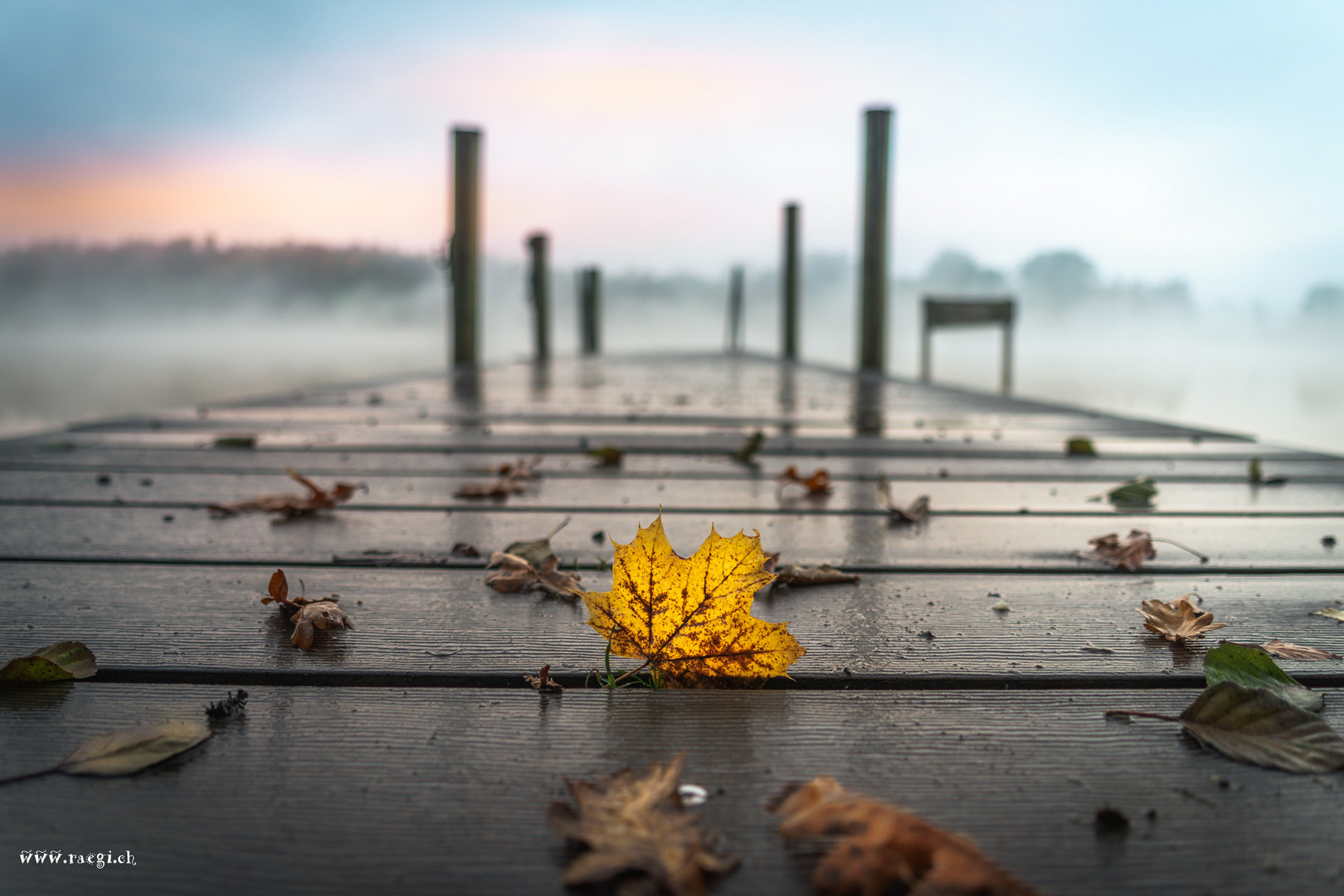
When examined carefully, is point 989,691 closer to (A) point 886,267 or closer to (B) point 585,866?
(B) point 585,866

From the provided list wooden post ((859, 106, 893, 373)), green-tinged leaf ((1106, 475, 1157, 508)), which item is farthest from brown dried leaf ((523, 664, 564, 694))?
wooden post ((859, 106, 893, 373))

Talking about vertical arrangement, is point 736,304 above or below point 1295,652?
above

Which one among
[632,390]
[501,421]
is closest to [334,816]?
[501,421]

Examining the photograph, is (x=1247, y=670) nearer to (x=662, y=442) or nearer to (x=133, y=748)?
(x=133, y=748)

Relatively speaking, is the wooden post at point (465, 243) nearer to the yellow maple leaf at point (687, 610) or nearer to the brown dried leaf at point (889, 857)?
the yellow maple leaf at point (687, 610)

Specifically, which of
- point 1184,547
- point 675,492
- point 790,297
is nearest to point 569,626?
point 675,492

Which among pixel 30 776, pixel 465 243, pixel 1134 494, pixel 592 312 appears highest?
pixel 592 312

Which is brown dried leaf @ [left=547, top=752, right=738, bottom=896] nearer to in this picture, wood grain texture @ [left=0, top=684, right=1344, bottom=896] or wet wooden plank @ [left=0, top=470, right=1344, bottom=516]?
wood grain texture @ [left=0, top=684, right=1344, bottom=896]
